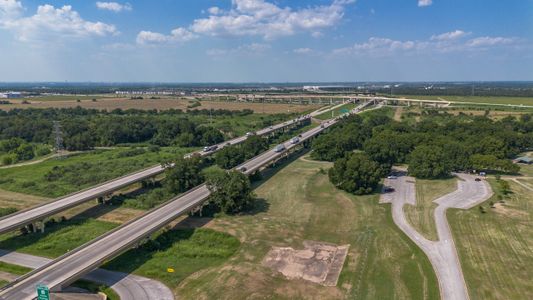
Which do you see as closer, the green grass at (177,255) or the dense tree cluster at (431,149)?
the green grass at (177,255)

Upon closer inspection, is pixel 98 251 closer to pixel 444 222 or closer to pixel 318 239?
pixel 318 239

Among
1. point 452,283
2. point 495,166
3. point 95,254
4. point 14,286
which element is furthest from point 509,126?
point 14,286

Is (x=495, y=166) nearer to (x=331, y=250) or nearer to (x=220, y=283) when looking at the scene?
(x=331, y=250)

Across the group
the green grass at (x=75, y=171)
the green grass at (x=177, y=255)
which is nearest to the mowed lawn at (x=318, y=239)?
the green grass at (x=177, y=255)

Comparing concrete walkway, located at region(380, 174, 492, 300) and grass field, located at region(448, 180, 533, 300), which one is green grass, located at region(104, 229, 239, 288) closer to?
concrete walkway, located at region(380, 174, 492, 300)

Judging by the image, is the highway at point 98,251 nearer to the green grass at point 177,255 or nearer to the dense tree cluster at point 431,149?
the green grass at point 177,255

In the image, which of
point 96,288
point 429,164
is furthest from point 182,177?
point 429,164
